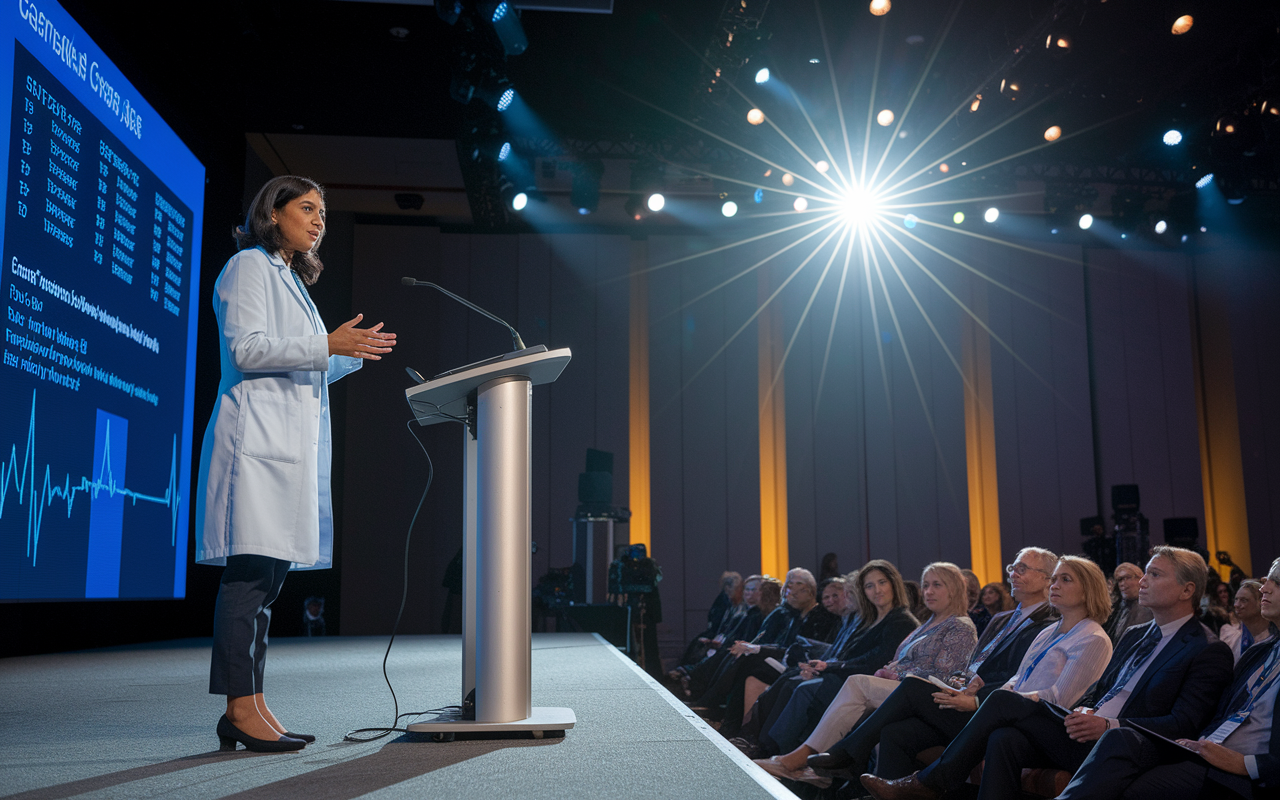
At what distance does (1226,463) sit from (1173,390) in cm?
97

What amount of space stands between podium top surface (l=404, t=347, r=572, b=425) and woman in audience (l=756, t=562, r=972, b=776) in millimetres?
2377

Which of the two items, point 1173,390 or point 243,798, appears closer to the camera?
point 243,798

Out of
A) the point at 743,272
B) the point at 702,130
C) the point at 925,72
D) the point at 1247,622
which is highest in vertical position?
the point at 925,72

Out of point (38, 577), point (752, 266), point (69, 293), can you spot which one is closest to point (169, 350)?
point (69, 293)

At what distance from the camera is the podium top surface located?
1775 millimetres

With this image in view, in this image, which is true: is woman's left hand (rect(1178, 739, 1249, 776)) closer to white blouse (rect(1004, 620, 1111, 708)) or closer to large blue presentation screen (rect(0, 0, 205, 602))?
white blouse (rect(1004, 620, 1111, 708))

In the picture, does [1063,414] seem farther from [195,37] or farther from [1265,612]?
[195,37]

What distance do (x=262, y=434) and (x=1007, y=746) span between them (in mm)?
2274

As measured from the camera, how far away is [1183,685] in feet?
8.33

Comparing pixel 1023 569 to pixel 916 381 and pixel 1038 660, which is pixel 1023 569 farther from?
pixel 916 381

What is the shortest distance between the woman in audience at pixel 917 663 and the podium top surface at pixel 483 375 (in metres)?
2.38

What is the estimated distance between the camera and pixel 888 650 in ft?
13.6

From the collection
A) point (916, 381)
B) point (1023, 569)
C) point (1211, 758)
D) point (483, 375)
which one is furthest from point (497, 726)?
point (916, 381)

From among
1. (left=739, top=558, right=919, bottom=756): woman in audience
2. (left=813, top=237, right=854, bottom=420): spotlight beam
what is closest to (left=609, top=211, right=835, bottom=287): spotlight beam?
(left=813, top=237, right=854, bottom=420): spotlight beam
